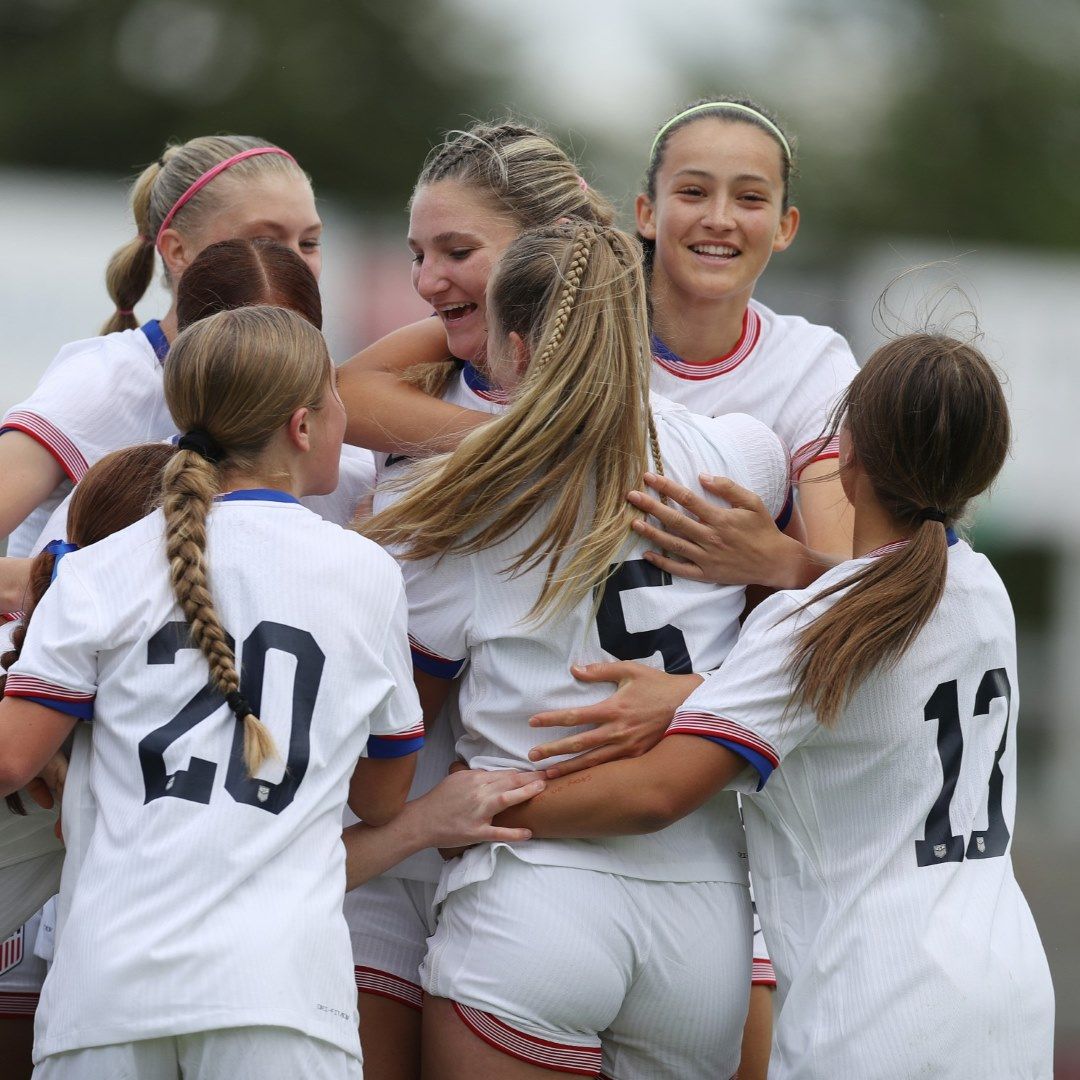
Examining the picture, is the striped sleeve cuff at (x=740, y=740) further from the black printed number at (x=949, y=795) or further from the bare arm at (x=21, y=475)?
the bare arm at (x=21, y=475)

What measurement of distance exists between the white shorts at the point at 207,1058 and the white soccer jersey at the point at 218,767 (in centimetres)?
3

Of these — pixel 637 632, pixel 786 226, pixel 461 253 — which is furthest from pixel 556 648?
pixel 786 226

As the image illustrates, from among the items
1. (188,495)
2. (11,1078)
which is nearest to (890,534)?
(188,495)

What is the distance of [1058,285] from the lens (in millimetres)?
13414

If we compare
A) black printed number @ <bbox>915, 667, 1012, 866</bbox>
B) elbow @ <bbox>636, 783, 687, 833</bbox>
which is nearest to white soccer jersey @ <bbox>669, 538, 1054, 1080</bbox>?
black printed number @ <bbox>915, 667, 1012, 866</bbox>

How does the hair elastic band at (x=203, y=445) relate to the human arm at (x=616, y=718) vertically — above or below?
above

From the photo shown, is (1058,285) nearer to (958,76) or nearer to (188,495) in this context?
(188,495)

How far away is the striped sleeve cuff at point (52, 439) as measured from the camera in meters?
3.42

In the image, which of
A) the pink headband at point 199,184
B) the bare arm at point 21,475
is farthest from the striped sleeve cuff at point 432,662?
the pink headband at point 199,184

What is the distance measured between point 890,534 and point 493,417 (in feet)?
2.70

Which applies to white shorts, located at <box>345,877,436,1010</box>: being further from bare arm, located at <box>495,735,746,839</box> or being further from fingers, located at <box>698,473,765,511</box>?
fingers, located at <box>698,473,765,511</box>

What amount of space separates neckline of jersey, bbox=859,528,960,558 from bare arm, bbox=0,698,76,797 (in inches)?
54.4

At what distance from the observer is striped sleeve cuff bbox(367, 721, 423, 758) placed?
2.80m

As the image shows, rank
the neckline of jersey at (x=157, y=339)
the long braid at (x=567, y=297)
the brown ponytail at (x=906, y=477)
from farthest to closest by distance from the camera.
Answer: the neckline of jersey at (x=157, y=339) < the long braid at (x=567, y=297) < the brown ponytail at (x=906, y=477)
